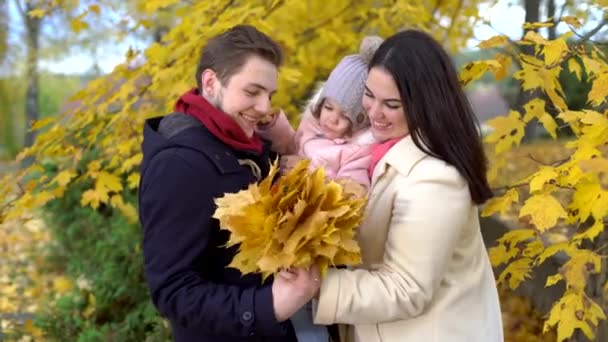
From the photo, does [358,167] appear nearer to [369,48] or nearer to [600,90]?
[369,48]

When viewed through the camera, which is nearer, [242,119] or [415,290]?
[415,290]

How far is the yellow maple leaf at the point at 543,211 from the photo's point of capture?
7.81 ft

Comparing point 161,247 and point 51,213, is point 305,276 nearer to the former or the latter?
point 161,247

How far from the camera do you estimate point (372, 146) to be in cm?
226

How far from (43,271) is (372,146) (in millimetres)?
6036

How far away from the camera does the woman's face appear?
6.54 ft

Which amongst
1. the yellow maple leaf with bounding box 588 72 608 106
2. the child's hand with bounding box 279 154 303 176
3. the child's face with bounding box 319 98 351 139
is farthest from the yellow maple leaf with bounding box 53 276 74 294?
the yellow maple leaf with bounding box 588 72 608 106

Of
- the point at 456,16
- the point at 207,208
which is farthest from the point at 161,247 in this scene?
the point at 456,16

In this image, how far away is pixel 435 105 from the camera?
196 centimetres

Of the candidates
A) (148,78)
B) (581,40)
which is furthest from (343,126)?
(148,78)

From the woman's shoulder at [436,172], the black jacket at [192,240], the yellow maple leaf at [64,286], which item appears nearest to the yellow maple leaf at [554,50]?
the woman's shoulder at [436,172]

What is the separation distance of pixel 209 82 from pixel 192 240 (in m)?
0.49

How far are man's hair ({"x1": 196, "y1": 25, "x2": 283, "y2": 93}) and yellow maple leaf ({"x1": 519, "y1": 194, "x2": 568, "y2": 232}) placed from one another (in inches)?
40.2

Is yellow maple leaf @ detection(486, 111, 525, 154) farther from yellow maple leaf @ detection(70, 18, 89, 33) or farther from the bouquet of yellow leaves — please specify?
yellow maple leaf @ detection(70, 18, 89, 33)
